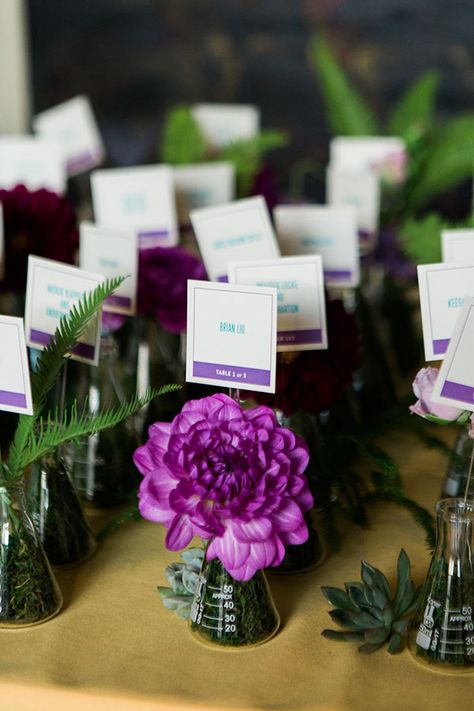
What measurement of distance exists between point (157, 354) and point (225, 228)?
22 centimetres

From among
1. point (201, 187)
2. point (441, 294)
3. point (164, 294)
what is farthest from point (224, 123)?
point (441, 294)

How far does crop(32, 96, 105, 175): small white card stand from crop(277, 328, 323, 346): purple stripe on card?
4.47 ft

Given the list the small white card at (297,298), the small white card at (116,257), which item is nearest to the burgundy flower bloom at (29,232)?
the small white card at (116,257)

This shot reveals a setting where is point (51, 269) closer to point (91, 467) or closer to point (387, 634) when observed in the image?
point (91, 467)

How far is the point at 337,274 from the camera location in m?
1.38

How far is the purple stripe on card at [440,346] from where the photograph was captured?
100 cm

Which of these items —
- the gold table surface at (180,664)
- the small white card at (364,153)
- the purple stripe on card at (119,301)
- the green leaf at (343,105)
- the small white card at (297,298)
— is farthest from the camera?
the green leaf at (343,105)

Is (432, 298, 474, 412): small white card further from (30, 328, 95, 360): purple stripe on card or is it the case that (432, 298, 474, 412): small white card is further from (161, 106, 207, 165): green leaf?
(161, 106, 207, 165): green leaf

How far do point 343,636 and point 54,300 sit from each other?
48 centimetres

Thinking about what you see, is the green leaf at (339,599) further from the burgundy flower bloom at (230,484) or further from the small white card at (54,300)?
the small white card at (54,300)

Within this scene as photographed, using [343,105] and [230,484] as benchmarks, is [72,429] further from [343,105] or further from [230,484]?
[343,105]

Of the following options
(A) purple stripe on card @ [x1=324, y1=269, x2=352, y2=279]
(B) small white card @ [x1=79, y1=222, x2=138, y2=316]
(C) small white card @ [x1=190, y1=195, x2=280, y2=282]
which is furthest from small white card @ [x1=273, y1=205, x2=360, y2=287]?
(B) small white card @ [x1=79, y1=222, x2=138, y2=316]

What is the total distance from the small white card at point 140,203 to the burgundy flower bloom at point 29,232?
309mm

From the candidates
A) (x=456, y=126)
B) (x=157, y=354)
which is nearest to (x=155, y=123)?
(x=456, y=126)
